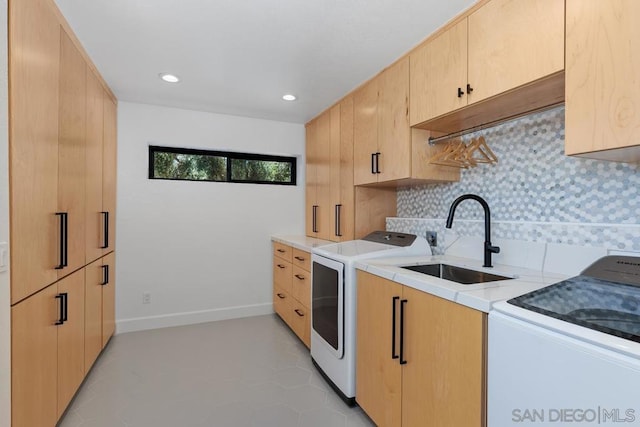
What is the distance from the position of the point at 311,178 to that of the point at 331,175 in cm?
52

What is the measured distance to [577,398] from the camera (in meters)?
0.80

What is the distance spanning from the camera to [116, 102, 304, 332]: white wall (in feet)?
9.85

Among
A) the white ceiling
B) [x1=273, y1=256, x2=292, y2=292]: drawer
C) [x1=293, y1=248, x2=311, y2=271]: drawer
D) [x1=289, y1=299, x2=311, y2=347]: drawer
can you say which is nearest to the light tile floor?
[x1=289, y1=299, x2=311, y2=347]: drawer

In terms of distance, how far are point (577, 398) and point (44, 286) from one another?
2.07m

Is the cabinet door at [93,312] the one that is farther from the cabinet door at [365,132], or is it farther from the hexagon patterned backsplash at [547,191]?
the hexagon patterned backsplash at [547,191]

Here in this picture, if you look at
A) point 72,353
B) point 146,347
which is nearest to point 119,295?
point 146,347

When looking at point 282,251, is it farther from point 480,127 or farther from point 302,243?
point 480,127

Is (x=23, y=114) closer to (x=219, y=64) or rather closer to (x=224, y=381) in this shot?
(x=219, y=64)

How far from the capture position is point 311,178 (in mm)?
3537

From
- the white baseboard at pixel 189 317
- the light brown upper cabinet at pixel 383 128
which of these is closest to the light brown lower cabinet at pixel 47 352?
the white baseboard at pixel 189 317

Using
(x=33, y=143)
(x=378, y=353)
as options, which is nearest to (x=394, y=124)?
(x=378, y=353)

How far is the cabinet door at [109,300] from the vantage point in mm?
2562

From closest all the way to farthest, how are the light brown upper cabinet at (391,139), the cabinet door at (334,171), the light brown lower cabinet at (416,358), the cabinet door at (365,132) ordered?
the light brown lower cabinet at (416,358) < the light brown upper cabinet at (391,139) < the cabinet door at (365,132) < the cabinet door at (334,171)

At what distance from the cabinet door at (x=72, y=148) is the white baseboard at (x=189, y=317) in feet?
4.10
